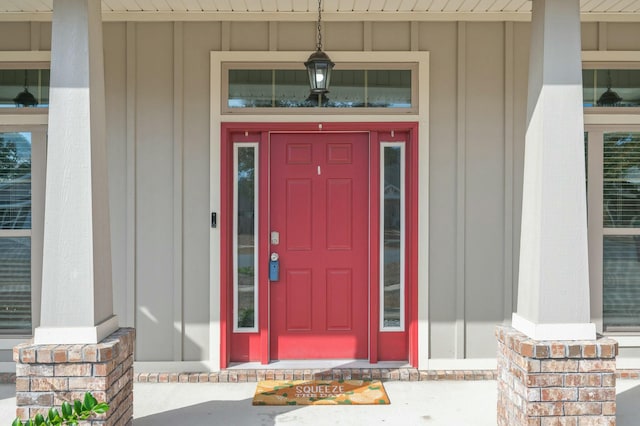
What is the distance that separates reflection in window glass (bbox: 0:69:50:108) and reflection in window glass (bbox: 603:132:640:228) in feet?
15.2

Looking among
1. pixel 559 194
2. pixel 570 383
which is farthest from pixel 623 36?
pixel 570 383

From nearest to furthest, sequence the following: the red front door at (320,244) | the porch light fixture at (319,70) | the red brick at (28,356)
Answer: the red brick at (28,356)
the porch light fixture at (319,70)
the red front door at (320,244)

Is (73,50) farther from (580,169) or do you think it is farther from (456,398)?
(456,398)

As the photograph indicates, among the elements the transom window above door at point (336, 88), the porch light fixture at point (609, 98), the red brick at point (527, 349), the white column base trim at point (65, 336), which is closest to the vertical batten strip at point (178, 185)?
the transom window above door at point (336, 88)

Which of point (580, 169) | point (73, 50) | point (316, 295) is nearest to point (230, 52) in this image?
point (73, 50)

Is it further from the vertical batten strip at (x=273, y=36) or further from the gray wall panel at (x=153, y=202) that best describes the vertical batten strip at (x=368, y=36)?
the gray wall panel at (x=153, y=202)

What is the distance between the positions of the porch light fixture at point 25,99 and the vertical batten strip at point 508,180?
3837mm

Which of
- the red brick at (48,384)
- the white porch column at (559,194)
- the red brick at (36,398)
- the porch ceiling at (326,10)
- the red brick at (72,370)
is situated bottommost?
the red brick at (36,398)

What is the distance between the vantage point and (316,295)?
4.33 metres

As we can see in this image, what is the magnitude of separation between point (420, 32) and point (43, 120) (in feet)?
10.3

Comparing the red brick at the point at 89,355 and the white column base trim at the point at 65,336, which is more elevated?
the white column base trim at the point at 65,336

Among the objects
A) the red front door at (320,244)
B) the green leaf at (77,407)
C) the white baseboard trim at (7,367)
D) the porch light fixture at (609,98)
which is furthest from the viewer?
the red front door at (320,244)

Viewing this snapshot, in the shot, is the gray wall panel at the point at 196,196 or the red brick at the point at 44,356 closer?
the red brick at the point at 44,356

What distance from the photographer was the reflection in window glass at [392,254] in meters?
4.29
